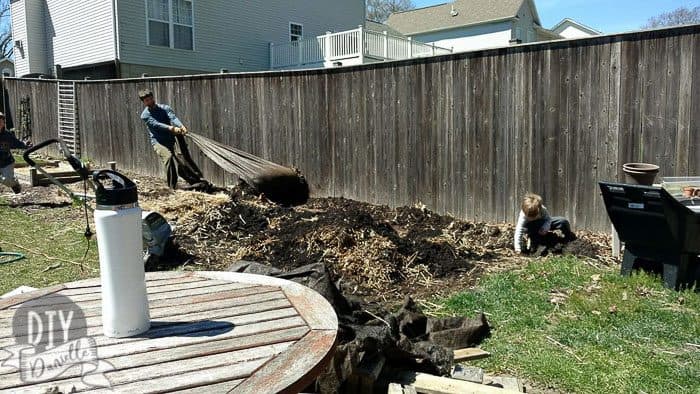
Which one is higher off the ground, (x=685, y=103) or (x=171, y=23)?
(x=171, y=23)

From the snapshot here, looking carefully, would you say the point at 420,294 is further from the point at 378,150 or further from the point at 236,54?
the point at 236,54

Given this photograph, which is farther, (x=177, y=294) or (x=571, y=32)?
(x=571, y=32)

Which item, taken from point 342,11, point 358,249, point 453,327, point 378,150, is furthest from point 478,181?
point 342,11

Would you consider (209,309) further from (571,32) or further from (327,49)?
(571,32)

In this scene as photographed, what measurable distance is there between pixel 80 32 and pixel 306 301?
18.2 meters

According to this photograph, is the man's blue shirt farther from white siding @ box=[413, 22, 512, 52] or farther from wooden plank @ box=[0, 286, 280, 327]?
white siding @ box=[413, 22, 512, 52]

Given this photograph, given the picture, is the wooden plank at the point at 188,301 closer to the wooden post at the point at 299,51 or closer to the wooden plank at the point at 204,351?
the wooden plank at the point at 204,351

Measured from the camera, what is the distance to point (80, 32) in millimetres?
17578

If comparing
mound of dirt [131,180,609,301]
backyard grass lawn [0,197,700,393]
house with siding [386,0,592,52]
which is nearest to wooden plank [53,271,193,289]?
backyard grass lawn [0,197,700,393]

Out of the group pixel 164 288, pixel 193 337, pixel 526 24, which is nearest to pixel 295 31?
pixel 526 24

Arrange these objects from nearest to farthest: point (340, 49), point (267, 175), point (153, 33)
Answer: point (267, 175), point (153, 33), point (340, 49)

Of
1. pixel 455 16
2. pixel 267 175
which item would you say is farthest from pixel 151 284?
pixel 455 16

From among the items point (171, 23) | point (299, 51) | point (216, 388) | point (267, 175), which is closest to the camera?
point (216, 388)

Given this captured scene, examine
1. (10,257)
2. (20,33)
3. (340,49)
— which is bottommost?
(10,257)
